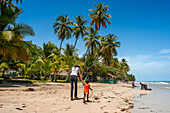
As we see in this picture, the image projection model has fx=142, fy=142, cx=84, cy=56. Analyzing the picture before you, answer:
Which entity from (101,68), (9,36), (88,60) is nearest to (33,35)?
(9,36)

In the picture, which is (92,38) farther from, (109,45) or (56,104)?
(56,104)

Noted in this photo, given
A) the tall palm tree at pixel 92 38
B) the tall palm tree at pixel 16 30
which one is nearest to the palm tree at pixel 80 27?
the tall palm tree at pixel 92 38

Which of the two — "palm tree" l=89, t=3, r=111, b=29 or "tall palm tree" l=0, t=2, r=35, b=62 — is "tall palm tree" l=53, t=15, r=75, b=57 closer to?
"palm tree" l=89, t=3, r=111, b=29

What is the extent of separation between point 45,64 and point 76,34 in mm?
13576

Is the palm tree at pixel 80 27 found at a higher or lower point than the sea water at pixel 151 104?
higher

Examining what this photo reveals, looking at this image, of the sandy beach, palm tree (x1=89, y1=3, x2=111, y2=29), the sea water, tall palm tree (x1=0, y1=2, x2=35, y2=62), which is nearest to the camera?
the sandy beach

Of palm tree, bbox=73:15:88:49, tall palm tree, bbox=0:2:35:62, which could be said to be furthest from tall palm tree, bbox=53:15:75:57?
tall palm tree, bbox=0:2:35:62

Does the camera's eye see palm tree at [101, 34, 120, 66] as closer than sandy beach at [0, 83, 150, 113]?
No

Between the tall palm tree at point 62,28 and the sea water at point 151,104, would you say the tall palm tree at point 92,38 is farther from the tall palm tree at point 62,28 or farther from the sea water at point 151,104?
the sea water at point 151,104

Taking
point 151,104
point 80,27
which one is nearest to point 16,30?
point 151,104

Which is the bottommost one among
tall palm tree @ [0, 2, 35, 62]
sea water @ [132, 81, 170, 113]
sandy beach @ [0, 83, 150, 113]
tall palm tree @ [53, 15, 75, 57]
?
sea water @ [132, 81, 170, 113]

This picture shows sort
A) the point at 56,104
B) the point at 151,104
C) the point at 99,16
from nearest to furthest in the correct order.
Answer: the point at 56,104, the point at 151,104, the point at 99,16

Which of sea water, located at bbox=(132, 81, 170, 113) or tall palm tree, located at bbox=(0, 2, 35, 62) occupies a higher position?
tall palm tree, located at bbox=(0, 2, 35, 62)

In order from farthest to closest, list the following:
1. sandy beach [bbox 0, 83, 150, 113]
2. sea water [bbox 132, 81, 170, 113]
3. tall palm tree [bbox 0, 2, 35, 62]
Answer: tall palm tree [bbox 0, 2, 35, 62]
sea water [bbox 132, 81, 170, 113]
sandy beach [bbox 0, 83, 150, 113]
